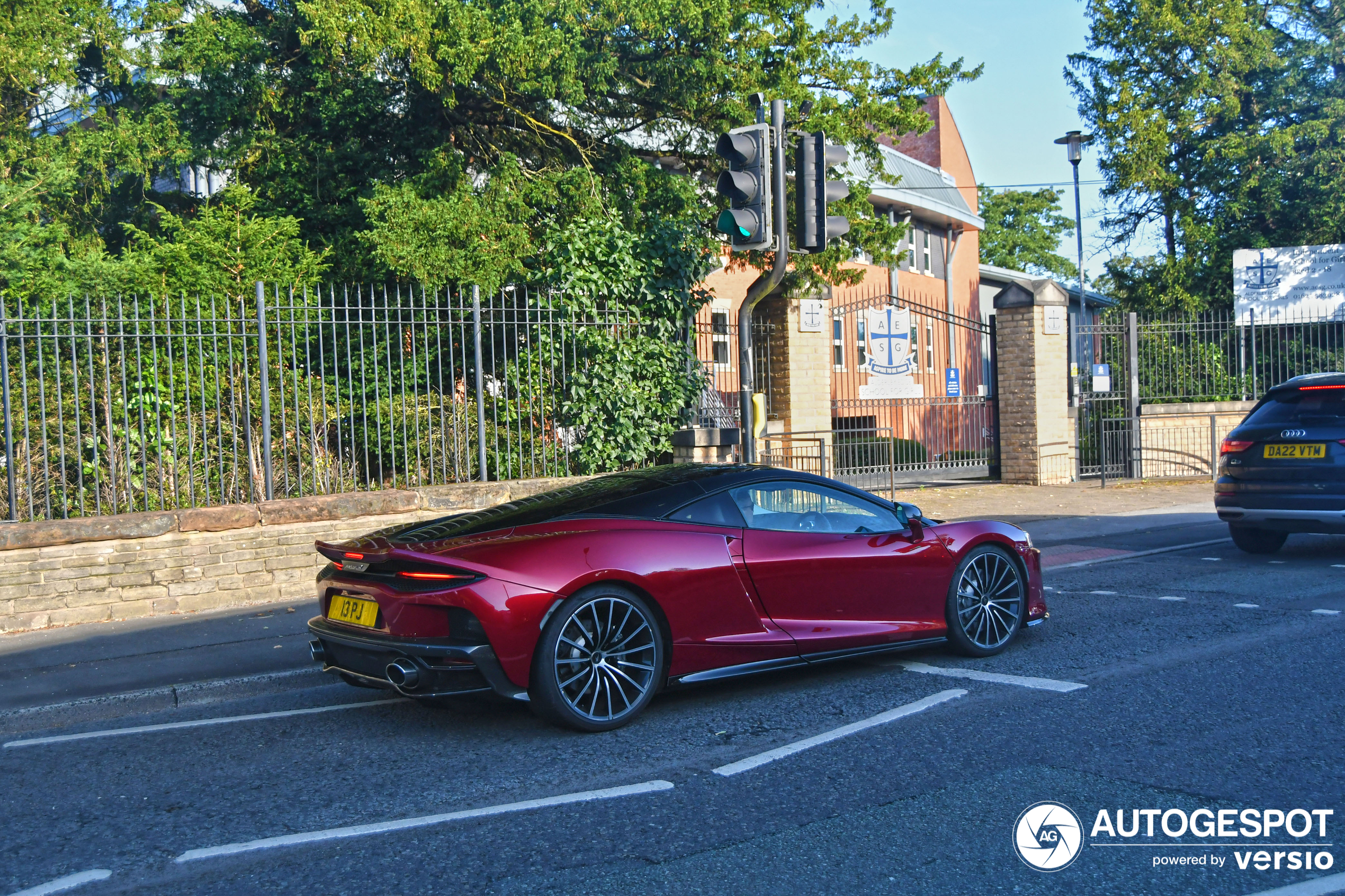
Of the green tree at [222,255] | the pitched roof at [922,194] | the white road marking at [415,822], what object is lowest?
the white road marking at [415,822]

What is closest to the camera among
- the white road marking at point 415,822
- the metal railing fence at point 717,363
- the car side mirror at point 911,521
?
the white road marking at point 415,822

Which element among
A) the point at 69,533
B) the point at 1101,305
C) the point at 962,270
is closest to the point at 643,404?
the point at 69,533

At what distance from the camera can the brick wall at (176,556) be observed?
8406 mm

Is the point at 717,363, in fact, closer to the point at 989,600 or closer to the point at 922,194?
the point at 989,600

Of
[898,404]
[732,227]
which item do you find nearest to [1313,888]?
[732,227]

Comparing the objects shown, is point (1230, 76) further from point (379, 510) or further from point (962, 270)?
point (379, 510)

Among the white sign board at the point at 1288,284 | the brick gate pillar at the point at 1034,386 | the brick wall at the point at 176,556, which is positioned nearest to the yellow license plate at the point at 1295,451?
the brick gate pillar at the point at 1034,386

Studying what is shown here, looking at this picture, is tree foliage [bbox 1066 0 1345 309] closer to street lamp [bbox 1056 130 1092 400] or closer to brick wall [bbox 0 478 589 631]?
street lamp [bbox 1056 130 1092 400]

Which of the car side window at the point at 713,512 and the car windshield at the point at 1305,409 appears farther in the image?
the car windshield at the point at 1305,409

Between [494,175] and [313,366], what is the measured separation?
374 centimetres

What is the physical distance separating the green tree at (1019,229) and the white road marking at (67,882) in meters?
64.6

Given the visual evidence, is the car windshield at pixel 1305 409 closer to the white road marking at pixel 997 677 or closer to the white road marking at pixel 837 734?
the white road marking at pixel 997 677

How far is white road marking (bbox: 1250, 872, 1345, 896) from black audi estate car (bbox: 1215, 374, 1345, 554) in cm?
702

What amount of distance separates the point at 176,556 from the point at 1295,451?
965 centimetres
